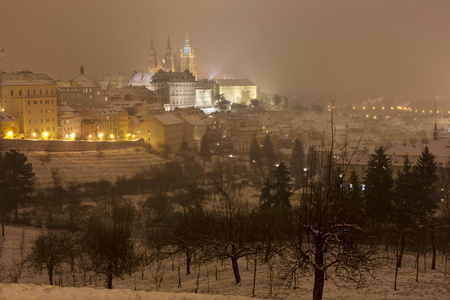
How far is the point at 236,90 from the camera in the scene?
99688 mm

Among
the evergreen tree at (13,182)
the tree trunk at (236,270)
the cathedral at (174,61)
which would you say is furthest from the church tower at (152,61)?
the tree trunk at (236,270)

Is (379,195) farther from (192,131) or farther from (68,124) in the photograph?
(192,131)

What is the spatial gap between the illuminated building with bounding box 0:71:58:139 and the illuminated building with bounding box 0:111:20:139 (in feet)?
2.53

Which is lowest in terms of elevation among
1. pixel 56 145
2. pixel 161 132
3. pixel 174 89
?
pixel 56 145

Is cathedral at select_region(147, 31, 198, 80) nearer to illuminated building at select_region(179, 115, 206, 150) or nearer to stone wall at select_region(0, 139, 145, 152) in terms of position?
illuminated building at select_region(179, 115, 206, 150)

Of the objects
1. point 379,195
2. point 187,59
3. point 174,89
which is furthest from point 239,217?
point 187,59

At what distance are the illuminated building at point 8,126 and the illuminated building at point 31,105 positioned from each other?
2.53ft

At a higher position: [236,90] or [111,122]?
[236,90]

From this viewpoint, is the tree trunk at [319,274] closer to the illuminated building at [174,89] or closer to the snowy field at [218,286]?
the snowy field at [218,286]

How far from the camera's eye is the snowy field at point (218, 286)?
977cm

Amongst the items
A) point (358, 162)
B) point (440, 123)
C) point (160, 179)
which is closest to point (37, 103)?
point (160, 179)

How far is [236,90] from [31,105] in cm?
6426

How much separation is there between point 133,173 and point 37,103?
35.5 feet

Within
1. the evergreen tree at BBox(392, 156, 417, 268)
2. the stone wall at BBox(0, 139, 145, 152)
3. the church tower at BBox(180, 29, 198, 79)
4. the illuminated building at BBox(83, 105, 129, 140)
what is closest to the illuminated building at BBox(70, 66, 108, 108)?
the illuminated building at BBox(83, 105, 129, 140)
